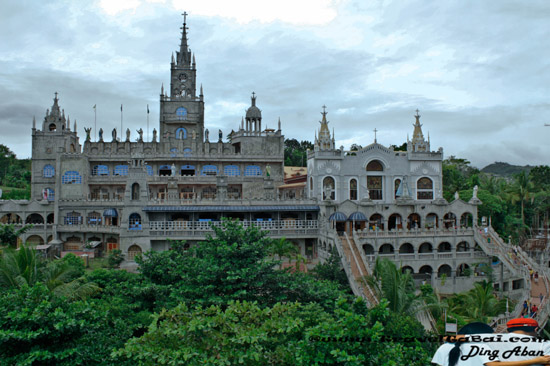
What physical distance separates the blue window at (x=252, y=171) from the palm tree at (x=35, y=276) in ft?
127

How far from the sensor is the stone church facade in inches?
2004

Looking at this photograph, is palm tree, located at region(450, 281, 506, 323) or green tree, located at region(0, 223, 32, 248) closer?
palm tree, located at region(450, 281, 506, 323)

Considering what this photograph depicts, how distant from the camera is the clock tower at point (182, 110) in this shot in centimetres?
6969

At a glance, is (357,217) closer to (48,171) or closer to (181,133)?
(181,133)

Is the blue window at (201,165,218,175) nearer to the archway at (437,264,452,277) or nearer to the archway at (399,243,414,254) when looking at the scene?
the archway at (399,243,414,254)

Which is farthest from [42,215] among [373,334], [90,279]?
[373,334]

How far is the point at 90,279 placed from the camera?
33.6 metres

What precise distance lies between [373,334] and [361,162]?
4664 cm

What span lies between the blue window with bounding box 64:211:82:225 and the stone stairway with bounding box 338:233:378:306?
35706mm

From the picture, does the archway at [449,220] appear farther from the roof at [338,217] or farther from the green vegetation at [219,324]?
the green vegetation at [219,324]

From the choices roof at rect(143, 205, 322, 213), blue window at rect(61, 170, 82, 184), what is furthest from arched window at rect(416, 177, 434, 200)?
blue window at rect(61, 170, 82, 184)

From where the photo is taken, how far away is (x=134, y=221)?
52.4 meters

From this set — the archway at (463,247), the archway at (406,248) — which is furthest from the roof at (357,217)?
the archway at (463,247)

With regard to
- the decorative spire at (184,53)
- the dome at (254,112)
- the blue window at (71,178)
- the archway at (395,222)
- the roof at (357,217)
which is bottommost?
the archway at (395,222)
